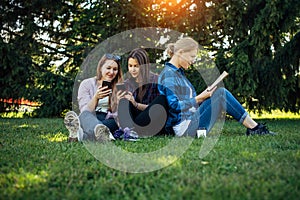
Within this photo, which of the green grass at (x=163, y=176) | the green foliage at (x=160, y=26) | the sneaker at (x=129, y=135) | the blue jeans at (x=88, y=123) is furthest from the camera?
the green foliage at (x=160, y=26)

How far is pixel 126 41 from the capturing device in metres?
7.81

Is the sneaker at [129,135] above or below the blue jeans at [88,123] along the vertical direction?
below

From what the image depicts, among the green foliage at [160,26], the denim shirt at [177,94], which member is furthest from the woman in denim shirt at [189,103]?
the green foliage at [160,26]

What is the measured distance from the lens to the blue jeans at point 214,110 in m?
3.58

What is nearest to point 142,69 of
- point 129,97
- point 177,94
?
point 129,97

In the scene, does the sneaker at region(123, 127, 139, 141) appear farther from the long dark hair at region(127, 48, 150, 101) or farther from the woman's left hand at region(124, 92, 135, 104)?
the long dark hair at region(127, 48, 150, 101)

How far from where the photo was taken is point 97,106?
3.95 meters

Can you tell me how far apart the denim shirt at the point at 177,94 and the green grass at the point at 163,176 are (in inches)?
34.3

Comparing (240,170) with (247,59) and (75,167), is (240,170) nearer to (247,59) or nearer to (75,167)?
(75,167)

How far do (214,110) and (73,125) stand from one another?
1377 millimetres

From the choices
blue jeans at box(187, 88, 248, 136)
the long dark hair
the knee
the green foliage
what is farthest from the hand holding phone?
the green foliage

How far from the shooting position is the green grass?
64.3 inches

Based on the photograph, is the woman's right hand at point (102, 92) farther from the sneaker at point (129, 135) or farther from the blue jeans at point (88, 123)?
the sneaker at point (129, 135)

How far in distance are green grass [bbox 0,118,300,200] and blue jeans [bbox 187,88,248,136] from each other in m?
0.81
